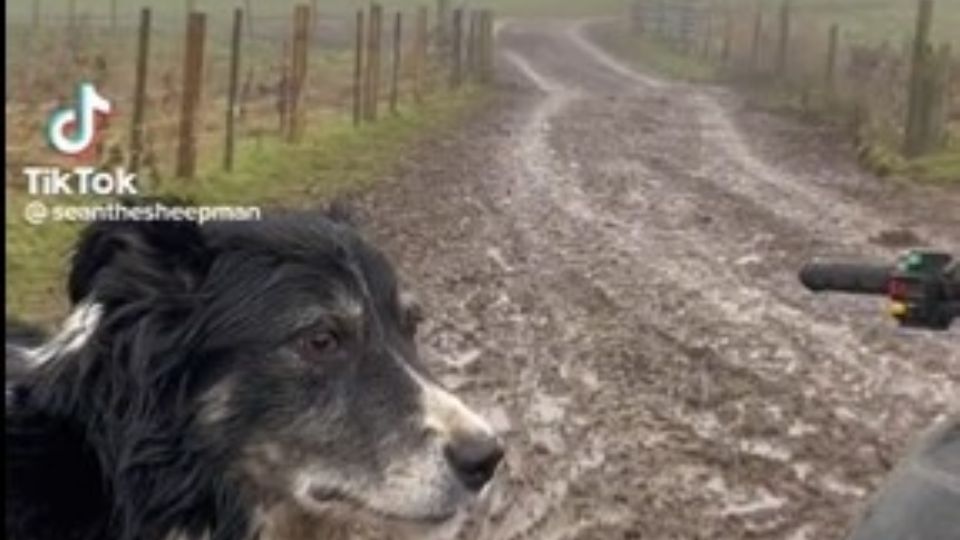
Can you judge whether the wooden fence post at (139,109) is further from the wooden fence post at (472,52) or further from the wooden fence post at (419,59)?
the wooden fence post at (472,52)

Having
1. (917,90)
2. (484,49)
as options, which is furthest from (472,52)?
(917,90)

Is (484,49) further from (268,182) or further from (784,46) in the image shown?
(268,182)

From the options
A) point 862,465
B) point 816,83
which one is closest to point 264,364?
point 862,465

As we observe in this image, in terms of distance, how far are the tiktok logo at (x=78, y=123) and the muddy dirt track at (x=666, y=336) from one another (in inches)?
108

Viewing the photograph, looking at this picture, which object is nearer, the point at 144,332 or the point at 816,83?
the point at 144,332

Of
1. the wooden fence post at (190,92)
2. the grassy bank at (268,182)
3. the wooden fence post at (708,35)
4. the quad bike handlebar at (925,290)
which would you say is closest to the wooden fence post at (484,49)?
the grassy bank at (268,182)

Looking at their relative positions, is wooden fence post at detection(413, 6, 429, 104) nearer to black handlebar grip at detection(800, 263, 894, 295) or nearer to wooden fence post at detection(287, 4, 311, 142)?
wooden fence post at detection(287, 4, 311, 142)

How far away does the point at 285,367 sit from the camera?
383 centimetres

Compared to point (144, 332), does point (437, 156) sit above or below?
below

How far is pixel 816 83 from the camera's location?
3303 centimetres

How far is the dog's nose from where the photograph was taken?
3.84 m

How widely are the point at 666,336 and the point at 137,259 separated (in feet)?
22.8

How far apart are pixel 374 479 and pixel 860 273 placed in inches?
56.4

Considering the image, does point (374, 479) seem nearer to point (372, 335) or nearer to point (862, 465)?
point (372, 335)
